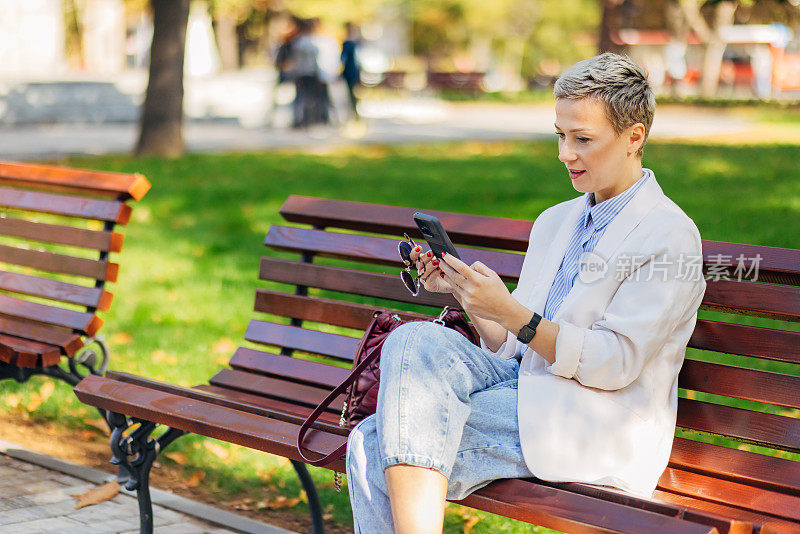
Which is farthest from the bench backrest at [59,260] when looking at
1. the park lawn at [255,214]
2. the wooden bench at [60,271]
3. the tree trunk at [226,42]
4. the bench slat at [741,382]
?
the tree trunk at [226,42]

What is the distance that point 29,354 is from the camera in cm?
403

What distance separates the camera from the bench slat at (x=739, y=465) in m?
2.81

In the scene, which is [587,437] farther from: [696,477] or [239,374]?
[239,374]

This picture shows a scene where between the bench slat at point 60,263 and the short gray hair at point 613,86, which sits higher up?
the short gray hair at point 613,86

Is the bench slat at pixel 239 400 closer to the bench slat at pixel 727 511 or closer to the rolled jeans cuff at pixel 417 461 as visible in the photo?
the rolled jeans cuff at pixel 417 461

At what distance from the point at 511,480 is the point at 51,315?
2.52 m

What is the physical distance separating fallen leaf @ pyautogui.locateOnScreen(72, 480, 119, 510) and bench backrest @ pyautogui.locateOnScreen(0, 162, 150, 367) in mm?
530

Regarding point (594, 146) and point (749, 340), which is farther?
point (749, 340)

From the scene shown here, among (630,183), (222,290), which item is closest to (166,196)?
(222,290)

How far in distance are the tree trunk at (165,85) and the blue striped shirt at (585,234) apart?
1050 cm

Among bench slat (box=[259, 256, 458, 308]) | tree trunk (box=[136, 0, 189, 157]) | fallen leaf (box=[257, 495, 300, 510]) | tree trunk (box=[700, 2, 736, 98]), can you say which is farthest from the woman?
tree trunk (box=[700, 2, 736, 98])

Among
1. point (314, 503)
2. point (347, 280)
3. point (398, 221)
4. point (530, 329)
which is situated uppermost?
point (398, 221)

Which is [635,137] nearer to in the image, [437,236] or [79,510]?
[437,236]

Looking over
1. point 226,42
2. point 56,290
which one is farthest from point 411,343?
point 226,42
